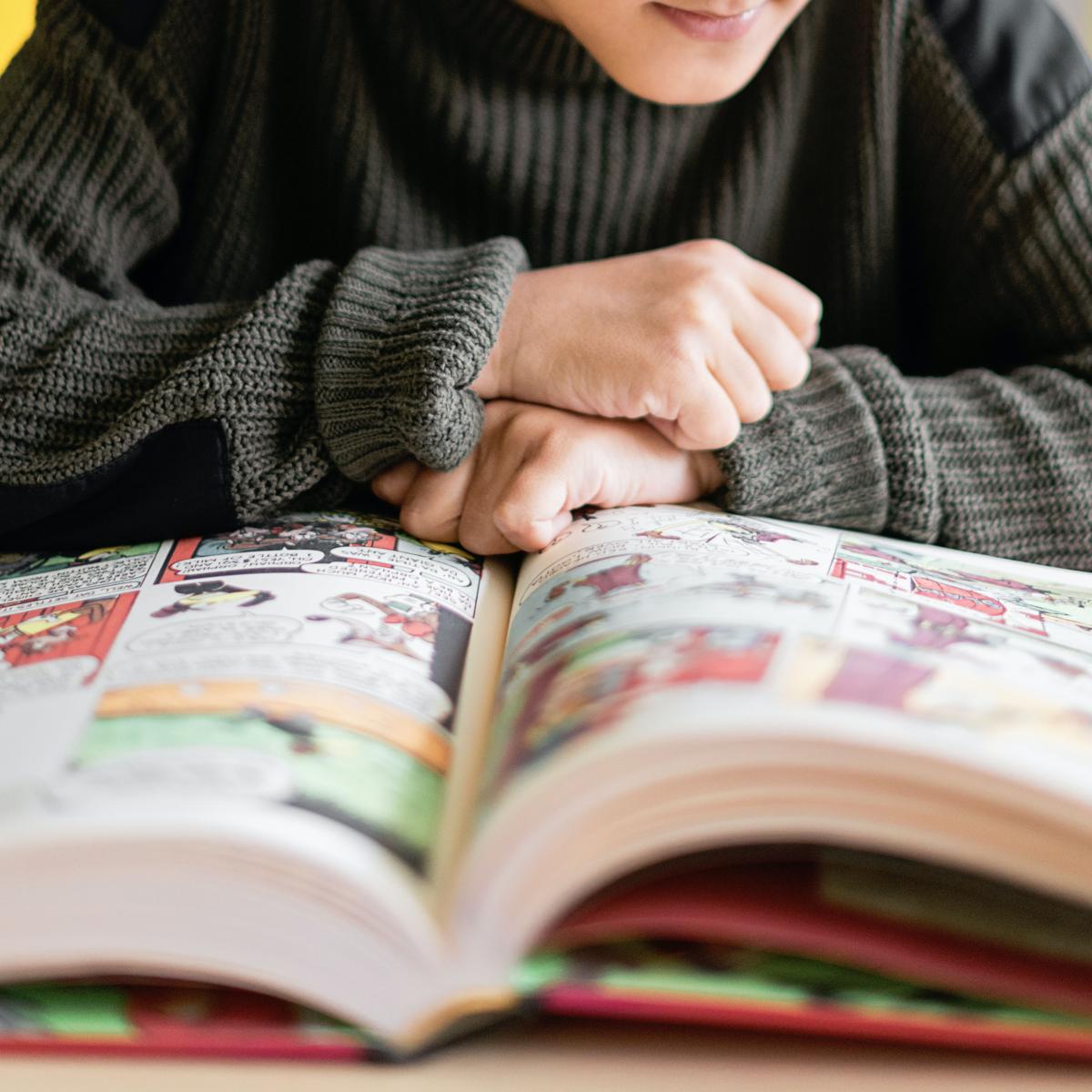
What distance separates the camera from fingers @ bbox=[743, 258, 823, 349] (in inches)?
21.4

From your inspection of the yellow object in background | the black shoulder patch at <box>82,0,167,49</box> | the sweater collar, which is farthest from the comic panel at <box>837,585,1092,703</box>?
the yellow object in background

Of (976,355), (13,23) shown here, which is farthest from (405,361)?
(13,23)

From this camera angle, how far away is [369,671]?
371 millimetres

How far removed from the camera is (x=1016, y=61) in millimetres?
663

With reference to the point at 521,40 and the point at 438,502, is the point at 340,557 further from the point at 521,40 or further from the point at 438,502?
the point at 521,40

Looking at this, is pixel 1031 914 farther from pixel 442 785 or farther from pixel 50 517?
pixel 50 517

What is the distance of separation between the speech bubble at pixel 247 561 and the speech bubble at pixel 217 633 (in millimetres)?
64

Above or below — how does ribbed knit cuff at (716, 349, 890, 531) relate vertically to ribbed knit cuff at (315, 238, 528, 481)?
below

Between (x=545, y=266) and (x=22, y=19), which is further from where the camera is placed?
(x=22, y=19)

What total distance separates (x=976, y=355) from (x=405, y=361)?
432 mm

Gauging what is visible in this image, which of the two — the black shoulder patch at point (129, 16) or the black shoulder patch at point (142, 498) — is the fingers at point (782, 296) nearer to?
the black shoulder patch at point (142, 498)

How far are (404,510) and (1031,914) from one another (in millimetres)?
326

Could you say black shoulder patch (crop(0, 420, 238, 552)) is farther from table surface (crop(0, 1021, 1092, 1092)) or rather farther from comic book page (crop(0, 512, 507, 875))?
table surface (crop(0, 1021, 1092, 1092))

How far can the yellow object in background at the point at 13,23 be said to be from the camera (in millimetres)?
1007
